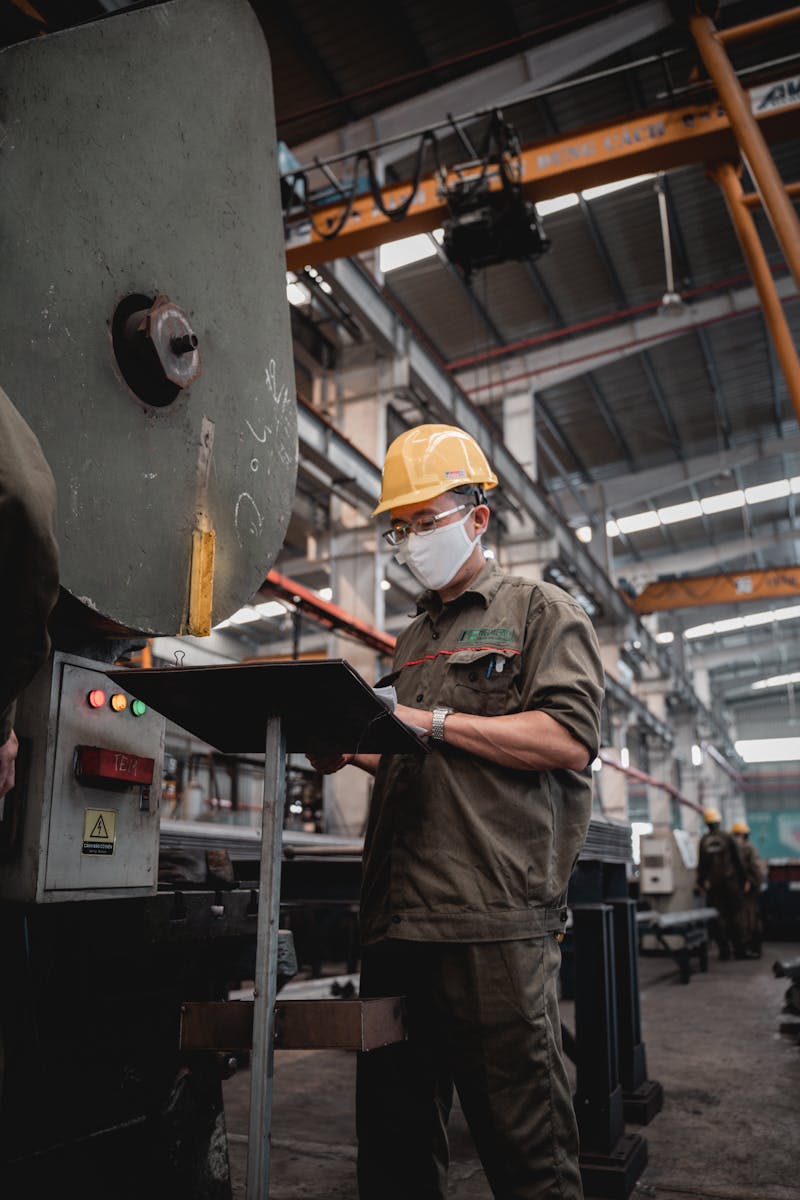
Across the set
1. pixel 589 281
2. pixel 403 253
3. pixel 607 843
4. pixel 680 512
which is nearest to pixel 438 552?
pixel 607 843

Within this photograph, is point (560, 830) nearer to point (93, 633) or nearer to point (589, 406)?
point (93, 633)

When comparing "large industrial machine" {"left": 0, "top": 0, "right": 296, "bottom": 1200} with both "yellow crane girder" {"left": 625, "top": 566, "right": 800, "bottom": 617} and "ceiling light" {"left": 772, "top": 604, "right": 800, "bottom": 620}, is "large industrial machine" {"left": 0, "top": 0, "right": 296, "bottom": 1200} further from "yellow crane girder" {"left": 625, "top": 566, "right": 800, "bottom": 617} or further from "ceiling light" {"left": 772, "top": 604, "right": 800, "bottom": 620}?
"ceiling light" {"left": 772, "top": 604, "right": 800, "bottom": 620}

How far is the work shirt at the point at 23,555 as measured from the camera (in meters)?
0.79

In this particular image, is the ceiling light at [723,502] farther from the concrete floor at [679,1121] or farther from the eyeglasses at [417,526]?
the eyeglasses at [417,526]

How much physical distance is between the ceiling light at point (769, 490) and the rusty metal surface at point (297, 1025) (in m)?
14.7

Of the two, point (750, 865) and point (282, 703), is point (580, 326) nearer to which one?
point (750, 865)

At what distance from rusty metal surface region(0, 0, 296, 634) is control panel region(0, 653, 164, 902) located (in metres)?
0.12

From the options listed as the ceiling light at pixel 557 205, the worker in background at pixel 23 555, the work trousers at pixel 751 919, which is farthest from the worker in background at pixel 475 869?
the ceiling light at pixel 557 205

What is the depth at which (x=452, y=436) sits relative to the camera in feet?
5.35

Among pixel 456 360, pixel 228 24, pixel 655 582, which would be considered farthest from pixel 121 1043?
pixel 655 582

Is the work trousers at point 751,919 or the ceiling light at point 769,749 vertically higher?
the ceiling light at point 769,749

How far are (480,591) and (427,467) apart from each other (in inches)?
9.1

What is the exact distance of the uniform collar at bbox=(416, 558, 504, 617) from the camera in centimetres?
158

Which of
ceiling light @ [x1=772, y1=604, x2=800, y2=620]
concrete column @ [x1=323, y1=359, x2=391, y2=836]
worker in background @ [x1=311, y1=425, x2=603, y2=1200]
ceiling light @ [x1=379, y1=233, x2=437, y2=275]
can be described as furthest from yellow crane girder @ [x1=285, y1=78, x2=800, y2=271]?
ceiling light @ [x1=772, y1=604, x2=800, y2=620]
